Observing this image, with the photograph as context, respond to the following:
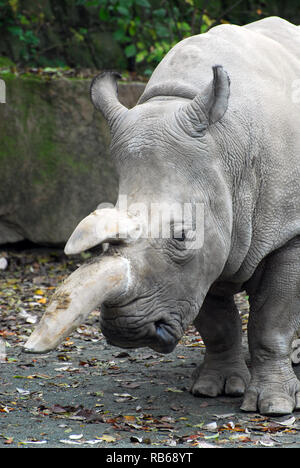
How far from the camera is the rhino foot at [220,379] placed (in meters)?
5.28

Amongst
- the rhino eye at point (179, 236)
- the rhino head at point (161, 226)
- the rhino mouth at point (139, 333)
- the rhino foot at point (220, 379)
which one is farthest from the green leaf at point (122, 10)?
the rhino mouth at point (139, 333)

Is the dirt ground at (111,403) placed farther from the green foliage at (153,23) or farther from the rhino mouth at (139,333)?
the green foliage at (153,23)

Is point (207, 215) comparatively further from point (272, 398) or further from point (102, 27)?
point (102, 27)

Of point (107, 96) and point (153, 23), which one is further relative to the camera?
point (153, 23)

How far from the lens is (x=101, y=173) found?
970 cm

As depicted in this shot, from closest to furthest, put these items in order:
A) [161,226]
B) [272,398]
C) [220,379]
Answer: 1. [161,226]
2. [272,398]
3. [220,379]

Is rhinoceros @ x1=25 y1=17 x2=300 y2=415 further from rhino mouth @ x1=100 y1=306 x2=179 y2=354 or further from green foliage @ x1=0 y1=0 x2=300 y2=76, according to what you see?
green foliage @ x1=0 y1=0 x2=300 y2=76

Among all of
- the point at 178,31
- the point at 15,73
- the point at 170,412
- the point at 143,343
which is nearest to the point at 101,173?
the point at 15,73

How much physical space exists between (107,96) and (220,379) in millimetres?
Answer: 1873

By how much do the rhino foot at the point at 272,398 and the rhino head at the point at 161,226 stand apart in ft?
2.77

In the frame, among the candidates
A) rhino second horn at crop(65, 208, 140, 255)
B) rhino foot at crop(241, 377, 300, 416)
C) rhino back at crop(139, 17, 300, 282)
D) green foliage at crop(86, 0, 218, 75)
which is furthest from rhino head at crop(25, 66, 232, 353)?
green foliage at crop(86, 0, 218, 75)

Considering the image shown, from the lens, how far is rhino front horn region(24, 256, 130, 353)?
358cm

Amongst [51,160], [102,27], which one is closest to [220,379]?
[51,160]

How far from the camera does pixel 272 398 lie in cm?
482
